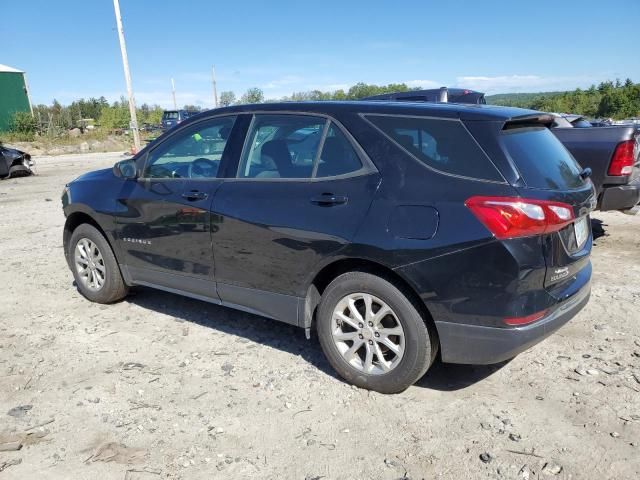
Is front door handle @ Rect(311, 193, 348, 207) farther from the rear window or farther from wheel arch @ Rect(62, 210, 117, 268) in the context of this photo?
wheel arch @ Rect(62, 210, 117, 268)

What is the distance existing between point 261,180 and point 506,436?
2.24 m

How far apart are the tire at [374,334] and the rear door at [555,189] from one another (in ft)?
2.60

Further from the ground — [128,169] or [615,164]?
[128,169]

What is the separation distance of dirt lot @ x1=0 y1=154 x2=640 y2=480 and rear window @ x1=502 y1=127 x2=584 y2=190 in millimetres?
1335

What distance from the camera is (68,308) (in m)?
4.92

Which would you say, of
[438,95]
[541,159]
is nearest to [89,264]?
[541,159]

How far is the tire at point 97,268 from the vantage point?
476 centimetres

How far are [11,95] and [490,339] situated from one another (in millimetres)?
47957

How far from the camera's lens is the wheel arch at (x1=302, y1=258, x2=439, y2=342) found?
3068mm

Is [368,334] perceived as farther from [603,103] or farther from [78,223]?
[603,103]

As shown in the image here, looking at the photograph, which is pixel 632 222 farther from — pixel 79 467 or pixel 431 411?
pixel 79 467

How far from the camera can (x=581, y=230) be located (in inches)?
127

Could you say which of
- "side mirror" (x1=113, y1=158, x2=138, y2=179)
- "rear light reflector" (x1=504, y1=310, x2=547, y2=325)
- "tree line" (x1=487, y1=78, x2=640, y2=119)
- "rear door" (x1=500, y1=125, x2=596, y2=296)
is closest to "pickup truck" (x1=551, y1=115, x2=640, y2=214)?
"rear door" (x1=500, y1=125, x2=596, y2=296)

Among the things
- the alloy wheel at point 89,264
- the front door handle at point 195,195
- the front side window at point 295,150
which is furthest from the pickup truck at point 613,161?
the alloy wheel at point 89,264
